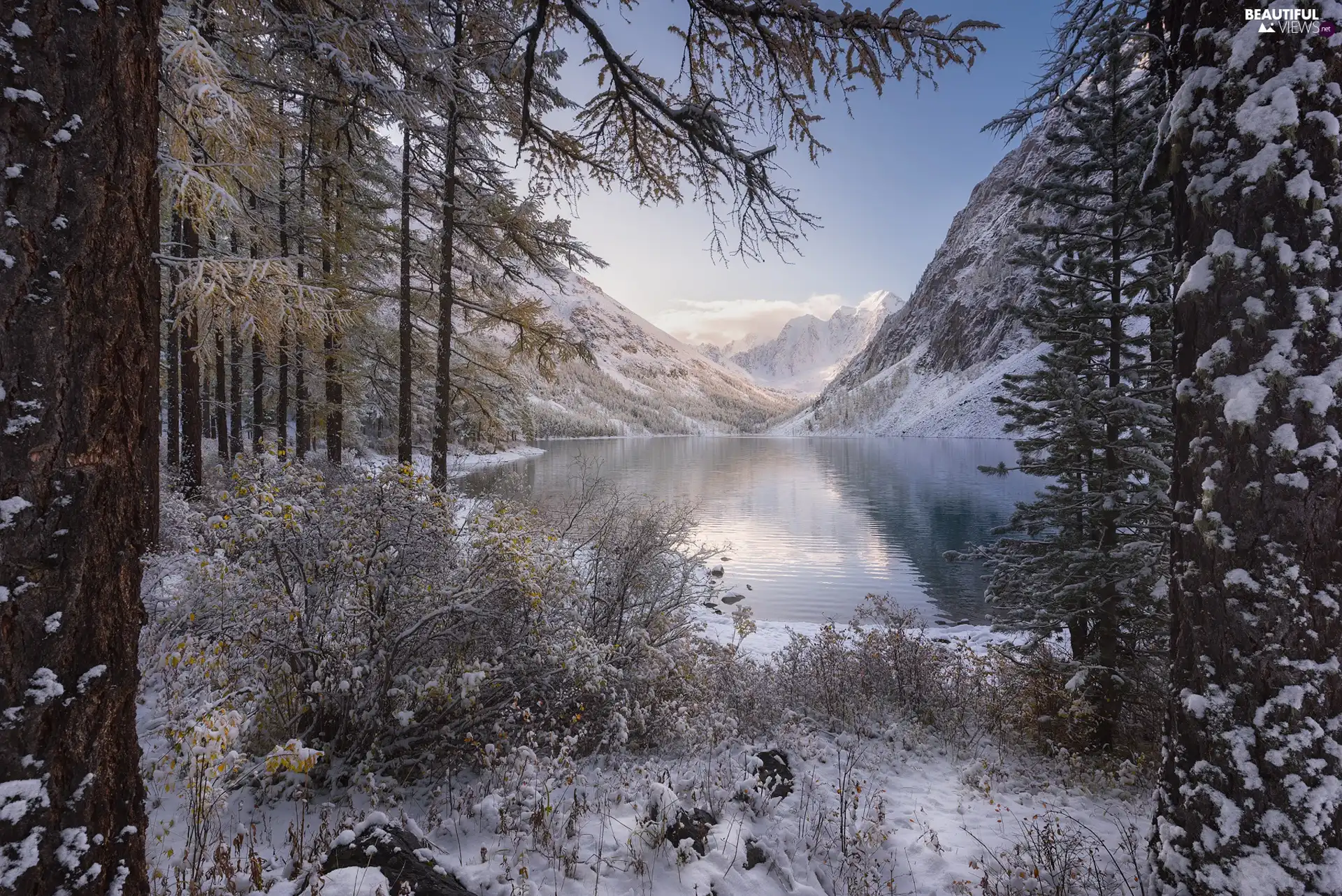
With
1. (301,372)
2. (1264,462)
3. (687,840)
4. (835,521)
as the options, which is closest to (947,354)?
(835,521)

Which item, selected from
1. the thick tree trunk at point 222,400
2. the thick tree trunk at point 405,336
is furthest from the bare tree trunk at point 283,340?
the thick tree trunk at point 405,336

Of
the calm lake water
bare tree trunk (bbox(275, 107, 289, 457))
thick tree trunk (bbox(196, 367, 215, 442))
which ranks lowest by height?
the calm lake water

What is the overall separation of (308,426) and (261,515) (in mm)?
12622

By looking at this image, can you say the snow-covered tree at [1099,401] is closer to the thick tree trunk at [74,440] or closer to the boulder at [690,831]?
the boulder at [690,831]

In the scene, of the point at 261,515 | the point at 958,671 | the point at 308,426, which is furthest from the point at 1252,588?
the point at 308,426

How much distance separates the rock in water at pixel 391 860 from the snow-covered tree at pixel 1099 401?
19.0 feet

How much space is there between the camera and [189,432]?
35.6 feet

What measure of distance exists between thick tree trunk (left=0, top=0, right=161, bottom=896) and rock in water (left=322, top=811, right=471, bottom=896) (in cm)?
99

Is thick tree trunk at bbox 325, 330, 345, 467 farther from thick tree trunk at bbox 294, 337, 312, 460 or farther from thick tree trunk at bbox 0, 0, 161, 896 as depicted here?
thick tree trunk at bbox 0, 0, 161, 896

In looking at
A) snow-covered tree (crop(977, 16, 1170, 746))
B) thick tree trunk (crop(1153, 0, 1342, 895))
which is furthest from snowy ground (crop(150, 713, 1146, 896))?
snow-covered tree (crop(977, 16, 1170, 746))

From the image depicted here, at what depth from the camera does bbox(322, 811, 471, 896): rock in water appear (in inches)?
100

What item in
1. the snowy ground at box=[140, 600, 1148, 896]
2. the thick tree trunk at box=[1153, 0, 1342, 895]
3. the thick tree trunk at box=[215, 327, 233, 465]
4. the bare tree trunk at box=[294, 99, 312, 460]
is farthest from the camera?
the thick tree trunk at box=[215, 327, 233, 465]

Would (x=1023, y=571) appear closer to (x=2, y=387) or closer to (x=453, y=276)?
(x=2, y=387)

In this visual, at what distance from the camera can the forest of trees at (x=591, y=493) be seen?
157cm
